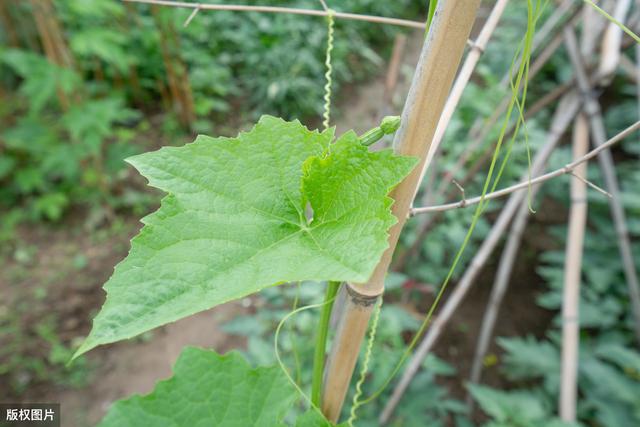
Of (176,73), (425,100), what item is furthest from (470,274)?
(176,73)

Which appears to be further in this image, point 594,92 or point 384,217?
point 594,92

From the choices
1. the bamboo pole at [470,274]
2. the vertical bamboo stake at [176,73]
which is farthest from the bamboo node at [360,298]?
the vertical bamboo stake at [176,73]

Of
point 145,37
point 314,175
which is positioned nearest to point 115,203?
point 145,37

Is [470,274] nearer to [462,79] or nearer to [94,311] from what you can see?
[462,79]

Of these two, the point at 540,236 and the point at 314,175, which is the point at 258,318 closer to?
the point at 314,175

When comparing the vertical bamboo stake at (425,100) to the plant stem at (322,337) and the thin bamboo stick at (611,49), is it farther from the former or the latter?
the thin bamboo stick at (611,49)

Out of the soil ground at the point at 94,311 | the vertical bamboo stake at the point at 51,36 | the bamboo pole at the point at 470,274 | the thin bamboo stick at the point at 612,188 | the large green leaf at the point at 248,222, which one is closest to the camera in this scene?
the large green leaf at the point at 248,222
